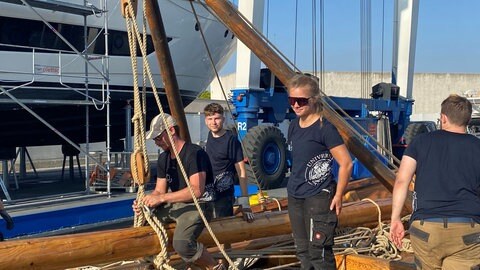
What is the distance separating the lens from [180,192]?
13.7 ft

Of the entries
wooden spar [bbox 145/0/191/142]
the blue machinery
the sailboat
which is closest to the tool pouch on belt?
wooden spar [bbox 145/0/191/142]

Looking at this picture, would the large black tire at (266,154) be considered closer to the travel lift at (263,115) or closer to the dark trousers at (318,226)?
the travel lift at (263,115)

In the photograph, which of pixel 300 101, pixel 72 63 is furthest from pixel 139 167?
pixel 72 63

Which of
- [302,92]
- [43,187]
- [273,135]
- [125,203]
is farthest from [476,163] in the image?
[43,187]

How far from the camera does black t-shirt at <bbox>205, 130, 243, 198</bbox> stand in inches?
213

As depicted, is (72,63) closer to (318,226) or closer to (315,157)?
(315,157)

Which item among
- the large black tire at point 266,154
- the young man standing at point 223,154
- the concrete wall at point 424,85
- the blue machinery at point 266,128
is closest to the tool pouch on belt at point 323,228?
the young man standing at point 223,154

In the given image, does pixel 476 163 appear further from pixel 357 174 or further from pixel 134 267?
pixel 357 174

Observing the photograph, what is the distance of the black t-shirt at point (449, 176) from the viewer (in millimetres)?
3504

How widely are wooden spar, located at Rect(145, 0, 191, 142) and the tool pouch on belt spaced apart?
4.94ft

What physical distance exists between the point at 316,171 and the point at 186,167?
0.87 metres

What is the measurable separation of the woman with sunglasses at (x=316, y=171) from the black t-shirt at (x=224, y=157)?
130 cm

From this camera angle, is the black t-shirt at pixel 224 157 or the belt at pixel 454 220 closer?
the belt at pixel 454 220

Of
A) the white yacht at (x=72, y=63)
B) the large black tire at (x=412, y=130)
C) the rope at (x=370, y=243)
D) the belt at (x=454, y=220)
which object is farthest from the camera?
the large black tire at (x=412, y=130)
